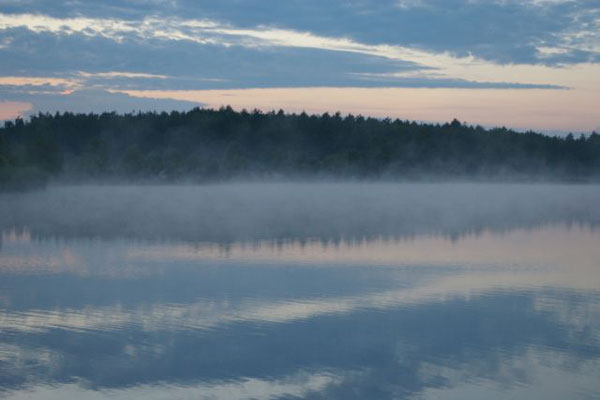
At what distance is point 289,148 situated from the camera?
89.8m

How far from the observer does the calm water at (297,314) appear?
31.5 ft

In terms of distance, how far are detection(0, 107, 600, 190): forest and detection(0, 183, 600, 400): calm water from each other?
174 feet

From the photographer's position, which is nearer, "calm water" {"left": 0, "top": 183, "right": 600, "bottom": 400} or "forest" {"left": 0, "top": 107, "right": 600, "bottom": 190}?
"calm water" {"left": 0, "top": 183, "right": 600, "bottom": 400}

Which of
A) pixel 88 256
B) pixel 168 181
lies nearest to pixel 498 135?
pixel 168 181

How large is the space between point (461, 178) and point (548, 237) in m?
72.5

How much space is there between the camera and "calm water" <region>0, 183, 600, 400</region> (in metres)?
9.59

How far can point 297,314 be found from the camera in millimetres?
13070

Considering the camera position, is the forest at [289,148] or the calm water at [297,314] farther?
the forest at [289,148]

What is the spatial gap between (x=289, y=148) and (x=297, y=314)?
77135 millimetres

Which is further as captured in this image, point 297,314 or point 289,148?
point 289,148

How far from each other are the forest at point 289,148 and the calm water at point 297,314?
53.2 metres

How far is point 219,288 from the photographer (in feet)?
50.5

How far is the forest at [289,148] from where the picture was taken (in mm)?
78938

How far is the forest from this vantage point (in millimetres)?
78938
